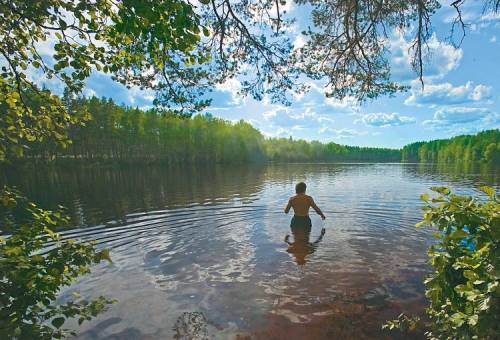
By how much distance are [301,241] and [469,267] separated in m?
10.3

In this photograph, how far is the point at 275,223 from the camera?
17078mm

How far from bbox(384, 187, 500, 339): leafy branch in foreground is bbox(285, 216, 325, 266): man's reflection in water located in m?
7.36

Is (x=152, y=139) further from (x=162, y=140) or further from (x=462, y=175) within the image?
(x=462, y=175)

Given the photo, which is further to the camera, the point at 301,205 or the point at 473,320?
the point at 301,205

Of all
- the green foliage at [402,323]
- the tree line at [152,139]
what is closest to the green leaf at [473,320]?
the green foliage at [402,323]

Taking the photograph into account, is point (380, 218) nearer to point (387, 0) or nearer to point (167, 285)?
point (387, 0)

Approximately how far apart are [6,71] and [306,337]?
7347mm

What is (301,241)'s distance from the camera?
13.3m

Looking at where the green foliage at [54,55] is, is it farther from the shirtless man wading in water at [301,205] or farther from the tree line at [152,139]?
the tree line at [152,139]

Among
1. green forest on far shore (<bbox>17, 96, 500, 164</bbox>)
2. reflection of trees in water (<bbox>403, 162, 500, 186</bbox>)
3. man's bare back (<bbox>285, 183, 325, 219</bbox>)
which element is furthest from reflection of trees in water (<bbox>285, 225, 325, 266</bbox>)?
green forest on far shore (<bbox>17, 96, 500, 164</bbox>)

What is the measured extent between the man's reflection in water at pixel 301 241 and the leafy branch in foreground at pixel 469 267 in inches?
290

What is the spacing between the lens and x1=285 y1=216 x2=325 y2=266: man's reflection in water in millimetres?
11562

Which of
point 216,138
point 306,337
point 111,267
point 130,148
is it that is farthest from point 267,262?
point 216,138

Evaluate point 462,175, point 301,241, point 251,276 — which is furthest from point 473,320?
point 462,175
